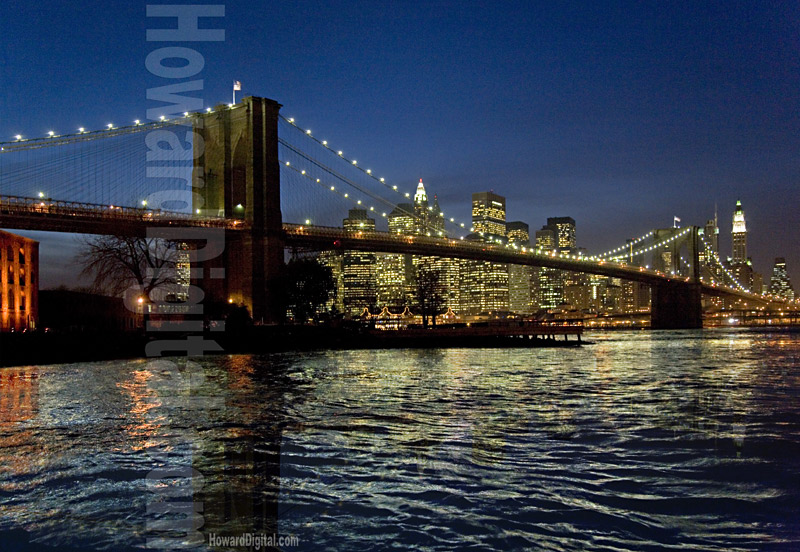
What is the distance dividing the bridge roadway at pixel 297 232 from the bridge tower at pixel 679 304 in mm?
2176

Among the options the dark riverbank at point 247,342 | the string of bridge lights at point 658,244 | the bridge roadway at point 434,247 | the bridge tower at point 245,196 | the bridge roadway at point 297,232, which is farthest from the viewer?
the string of bridge lights at point 658,244

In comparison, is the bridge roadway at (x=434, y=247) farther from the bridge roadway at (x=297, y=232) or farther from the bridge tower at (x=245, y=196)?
the bridge tower at (x=245, y=196)

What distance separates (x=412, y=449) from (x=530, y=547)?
4.57 metres

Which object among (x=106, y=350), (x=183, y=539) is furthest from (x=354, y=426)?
(x=106, y=350)

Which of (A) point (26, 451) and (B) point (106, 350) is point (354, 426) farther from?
(B) point (106, 350)

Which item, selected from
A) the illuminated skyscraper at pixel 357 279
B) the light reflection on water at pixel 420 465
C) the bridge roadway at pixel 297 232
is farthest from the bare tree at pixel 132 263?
the illuminated skyscraper at pixel 357 279

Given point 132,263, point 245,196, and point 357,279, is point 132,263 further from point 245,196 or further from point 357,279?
point 357,279

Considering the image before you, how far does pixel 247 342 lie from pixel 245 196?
52.6 feet

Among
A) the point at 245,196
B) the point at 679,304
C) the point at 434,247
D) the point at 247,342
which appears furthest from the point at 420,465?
the point at 679,304

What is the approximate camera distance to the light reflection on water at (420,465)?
681 centimetres

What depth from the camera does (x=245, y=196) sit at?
5641 centimetres

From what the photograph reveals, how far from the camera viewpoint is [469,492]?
8.10m

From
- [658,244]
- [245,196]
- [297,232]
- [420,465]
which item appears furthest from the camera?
[658,244]

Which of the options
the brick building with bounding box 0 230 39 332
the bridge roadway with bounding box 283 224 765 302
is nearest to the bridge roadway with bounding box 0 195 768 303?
the bridge roadway with bounding box 283 224 765 302
